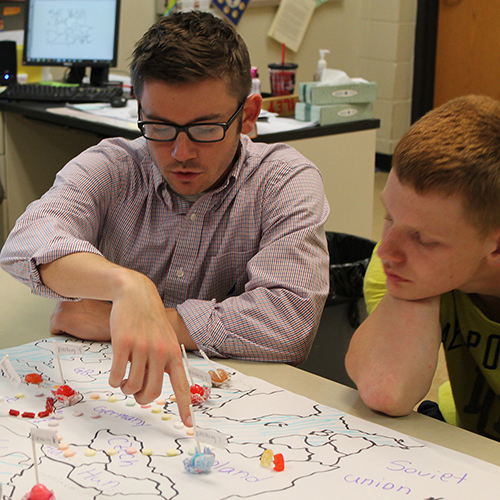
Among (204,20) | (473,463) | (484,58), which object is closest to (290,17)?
(484,58)

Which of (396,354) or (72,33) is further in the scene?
(72,33)

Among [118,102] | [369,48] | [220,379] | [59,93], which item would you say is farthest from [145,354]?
[369,48]

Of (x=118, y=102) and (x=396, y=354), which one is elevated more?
(x=118, y=102)

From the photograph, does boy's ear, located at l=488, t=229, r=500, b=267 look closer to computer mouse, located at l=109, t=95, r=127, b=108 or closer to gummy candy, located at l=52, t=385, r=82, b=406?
gummy candy, located at l=52, t=385, r=82, b=406

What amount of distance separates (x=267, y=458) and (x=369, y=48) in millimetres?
4534

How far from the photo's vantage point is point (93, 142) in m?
2.96

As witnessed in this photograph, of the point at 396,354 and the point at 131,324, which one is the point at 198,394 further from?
the point at 396,354

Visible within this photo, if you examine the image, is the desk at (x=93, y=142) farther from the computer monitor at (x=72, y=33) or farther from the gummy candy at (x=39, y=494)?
the gummy candy at (x=39, y=494)

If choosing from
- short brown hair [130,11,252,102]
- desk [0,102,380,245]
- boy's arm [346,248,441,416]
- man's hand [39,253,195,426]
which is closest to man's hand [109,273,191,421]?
man's hand [39,253,195,426]

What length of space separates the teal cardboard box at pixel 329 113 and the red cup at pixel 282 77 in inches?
11.3

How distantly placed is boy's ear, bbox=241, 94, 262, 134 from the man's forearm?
1.72 ft

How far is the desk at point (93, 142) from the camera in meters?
2.31

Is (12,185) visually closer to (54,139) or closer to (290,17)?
(54,139)

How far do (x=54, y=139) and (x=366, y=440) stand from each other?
8.22ft
